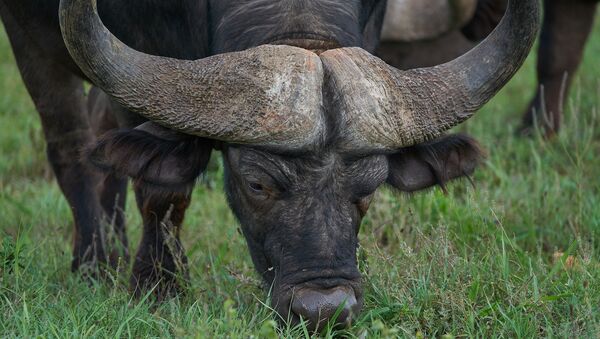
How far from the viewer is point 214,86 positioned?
439 centimetres

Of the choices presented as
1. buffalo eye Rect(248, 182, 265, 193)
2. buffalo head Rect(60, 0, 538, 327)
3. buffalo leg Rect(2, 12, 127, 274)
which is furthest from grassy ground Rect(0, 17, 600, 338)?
buffalo eye Rect(248, 182, 265, 193)

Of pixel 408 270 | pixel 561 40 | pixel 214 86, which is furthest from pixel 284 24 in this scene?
pixel 561 40

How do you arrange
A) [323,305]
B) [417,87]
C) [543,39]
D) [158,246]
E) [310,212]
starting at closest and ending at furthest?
[323,305]
[310,212]
[417,87]
[158,246]
[543,39]

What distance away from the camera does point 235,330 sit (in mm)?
4270

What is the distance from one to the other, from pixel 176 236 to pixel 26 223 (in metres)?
1.20

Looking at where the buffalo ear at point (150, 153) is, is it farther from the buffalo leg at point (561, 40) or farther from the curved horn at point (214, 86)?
the buffalo leg at point (561, 40)

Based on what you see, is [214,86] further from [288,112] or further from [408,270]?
[408,270]

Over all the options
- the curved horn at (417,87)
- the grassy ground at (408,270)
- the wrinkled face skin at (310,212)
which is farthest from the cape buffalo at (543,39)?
the wrinkled face skin at (310,212)

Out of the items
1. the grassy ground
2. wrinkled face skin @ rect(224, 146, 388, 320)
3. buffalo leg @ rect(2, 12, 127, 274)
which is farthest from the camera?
buffalo leg @ rect(2, 12, 127, 274)

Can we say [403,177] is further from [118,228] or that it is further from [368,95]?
[118,228]

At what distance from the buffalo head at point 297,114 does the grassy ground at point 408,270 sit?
308 millimetres

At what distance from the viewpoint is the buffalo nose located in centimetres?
426

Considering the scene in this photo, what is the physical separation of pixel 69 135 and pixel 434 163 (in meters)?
2.32

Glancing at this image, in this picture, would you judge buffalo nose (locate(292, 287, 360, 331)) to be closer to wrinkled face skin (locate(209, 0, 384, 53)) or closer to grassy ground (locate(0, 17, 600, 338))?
grassy ground (locate(0, 17, 600, 338))
